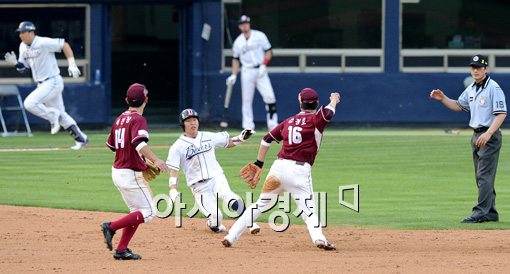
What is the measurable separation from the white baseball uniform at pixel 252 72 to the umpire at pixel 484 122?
473 inches

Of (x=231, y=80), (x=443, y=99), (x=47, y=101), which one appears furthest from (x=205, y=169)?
(x=231, y=80)

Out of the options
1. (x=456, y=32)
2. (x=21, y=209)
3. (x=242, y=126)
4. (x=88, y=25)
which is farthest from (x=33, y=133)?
(x=21, y=209)

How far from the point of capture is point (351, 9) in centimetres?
2753

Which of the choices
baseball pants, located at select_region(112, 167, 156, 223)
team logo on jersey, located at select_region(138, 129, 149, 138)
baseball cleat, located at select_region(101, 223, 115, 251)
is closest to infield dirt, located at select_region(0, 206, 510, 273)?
baseball cleat, located at select_region(101, 223, 115, 251)

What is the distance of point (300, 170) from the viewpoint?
11188 mm

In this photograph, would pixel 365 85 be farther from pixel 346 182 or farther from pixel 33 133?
pixel 346 182

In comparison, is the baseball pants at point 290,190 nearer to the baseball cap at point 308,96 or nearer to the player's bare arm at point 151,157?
the baseball cap at point 308,96

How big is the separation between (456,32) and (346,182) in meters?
11.3

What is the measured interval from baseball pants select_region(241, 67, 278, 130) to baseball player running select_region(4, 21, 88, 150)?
15.8 ft

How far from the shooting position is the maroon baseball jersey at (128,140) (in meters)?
10.7

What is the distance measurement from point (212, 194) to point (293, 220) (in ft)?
5.69

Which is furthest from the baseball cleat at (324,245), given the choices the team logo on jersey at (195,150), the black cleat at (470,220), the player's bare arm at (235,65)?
the player's bare arm at (235,65)

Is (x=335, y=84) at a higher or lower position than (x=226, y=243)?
higher

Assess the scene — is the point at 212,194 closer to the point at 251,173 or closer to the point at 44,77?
the point at 251,173
